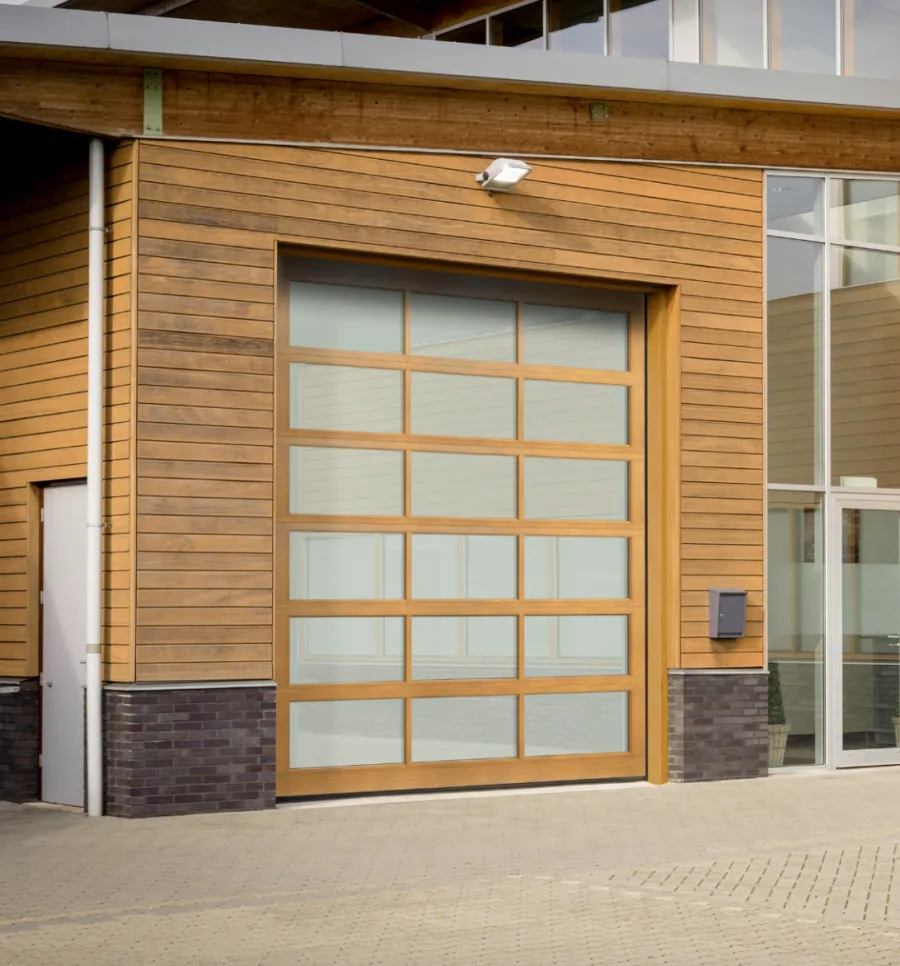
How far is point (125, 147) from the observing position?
10992mm

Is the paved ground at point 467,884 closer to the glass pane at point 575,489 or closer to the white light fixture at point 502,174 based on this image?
the glass pane at point 575,489

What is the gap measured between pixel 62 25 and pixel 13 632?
4.53 m

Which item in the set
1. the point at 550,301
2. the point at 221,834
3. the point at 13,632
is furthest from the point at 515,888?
the point at 550,301

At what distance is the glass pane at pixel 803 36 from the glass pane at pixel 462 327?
452 cm

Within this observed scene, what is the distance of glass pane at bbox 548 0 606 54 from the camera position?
16.0 metres

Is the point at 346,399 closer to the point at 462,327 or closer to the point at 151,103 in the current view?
the point at 462,327

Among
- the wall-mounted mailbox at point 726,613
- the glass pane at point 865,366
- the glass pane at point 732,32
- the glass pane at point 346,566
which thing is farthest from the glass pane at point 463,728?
the glass pane at point 732,32

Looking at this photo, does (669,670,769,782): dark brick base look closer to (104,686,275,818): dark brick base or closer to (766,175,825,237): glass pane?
(104,686,275,818): dark brick base

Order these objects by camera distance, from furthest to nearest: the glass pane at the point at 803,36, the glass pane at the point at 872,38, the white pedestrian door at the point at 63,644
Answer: the glass pane at the point at 872,38
the glass pane at the point at 803,36
the white pedestrian door at the point at 63,644

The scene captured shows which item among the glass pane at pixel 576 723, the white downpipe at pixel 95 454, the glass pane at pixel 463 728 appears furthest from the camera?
the glass pane at pixel 576 723

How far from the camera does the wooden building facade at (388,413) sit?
10914 millimetres

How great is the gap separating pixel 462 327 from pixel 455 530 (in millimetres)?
1666

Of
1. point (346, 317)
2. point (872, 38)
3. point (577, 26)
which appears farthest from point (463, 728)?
point (872, 38)

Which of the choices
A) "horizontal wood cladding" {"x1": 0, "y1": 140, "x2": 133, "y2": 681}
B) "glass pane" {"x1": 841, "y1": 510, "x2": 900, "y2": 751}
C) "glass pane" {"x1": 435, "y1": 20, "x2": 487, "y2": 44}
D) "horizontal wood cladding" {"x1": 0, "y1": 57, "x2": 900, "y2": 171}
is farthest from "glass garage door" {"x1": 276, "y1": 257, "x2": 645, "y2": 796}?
"glass pane" {"x1": 435, "y1": 20, "x2": 487, "y2": 44}
